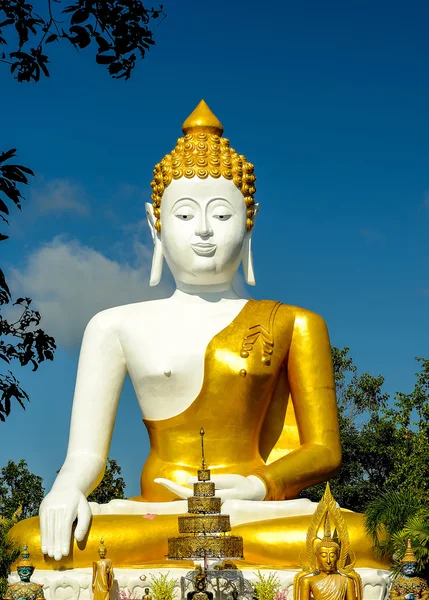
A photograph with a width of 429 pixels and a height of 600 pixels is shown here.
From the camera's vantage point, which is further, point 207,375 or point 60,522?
point 207,375

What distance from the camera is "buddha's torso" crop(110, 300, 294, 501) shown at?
449 inches

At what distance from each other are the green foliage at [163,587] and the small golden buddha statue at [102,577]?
1.24 ft

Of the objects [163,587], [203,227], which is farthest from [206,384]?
[163,587]

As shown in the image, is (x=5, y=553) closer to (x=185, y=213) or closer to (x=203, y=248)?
(x=203, y=248)

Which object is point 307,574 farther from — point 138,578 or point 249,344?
point 249,344

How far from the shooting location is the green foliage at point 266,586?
976cm

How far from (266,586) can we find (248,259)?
3825 millimetres

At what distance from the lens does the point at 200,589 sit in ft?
30.6

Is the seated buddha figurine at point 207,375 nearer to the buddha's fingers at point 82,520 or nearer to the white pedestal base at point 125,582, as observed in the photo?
the buddha's fingers at point 82,520

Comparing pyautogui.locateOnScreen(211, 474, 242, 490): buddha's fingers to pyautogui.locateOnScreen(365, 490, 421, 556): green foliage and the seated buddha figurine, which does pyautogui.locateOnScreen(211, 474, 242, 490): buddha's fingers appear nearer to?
the seated buddha figurine

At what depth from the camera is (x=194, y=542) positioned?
9.66 m

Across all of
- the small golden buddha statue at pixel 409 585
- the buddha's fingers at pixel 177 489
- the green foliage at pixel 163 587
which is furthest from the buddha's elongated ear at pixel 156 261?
the small golden buddha statue at pixel 409 585

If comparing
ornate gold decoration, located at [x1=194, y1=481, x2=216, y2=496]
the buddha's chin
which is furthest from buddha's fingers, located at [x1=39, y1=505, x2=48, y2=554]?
the buddha's chin

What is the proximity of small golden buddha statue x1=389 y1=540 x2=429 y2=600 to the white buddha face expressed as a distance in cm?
368
